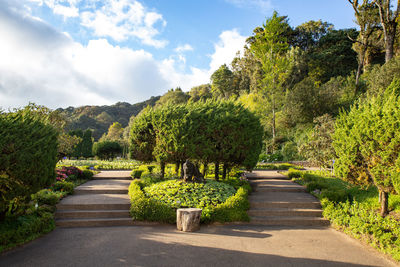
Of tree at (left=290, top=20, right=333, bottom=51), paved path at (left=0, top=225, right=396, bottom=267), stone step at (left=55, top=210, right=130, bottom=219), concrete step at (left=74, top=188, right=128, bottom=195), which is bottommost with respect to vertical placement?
paved path at (left=0, top=225, right=396, bottom=267)

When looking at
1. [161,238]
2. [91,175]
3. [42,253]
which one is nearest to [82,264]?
[42,253]

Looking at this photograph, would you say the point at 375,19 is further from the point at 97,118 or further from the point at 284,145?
the point at 97,118

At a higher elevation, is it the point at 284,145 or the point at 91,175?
the point at 284,145

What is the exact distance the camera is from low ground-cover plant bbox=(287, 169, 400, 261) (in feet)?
18.2

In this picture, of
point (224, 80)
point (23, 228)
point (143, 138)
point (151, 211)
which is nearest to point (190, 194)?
point (151, 211)

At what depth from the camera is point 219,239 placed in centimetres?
611

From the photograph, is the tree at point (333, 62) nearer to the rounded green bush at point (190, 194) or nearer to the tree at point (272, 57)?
the tree at point (272, 57)

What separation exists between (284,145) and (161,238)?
1888 cm

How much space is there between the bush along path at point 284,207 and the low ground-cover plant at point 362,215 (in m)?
0.36

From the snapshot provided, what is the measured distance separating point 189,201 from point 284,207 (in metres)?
3.33

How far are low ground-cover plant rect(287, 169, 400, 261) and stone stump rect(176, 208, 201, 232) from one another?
4053 millimetres

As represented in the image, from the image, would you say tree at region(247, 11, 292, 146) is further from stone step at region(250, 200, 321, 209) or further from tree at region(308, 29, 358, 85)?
stone step at region(250, 200, 321, 209)

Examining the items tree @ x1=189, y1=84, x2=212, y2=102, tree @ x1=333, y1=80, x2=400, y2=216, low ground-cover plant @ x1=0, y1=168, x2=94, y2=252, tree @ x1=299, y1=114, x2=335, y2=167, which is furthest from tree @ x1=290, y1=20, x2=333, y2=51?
low ground-cover plant @ x1=0, y1=168, x2=94, y2=252

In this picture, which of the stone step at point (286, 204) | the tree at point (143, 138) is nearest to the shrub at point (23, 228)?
the tree at point (143, 138)
